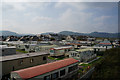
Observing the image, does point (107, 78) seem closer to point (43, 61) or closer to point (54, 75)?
point (54, 75)

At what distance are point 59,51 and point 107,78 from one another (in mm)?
21273

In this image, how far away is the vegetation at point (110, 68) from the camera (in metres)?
8.29

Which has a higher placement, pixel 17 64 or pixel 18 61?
pixel 18 61

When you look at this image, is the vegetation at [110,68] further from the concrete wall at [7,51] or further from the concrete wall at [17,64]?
the concrete wall at [7,51]

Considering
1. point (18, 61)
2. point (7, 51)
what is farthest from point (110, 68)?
point (7, 51)

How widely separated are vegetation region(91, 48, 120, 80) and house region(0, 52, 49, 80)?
11716 millimetres

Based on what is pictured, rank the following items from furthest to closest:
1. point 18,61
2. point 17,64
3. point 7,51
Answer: point 7,51 → point 18,61 → point 17,64

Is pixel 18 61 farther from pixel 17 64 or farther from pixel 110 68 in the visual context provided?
pixel 110 68

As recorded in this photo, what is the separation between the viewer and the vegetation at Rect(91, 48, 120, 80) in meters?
8.29

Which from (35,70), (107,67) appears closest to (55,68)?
(35,70)

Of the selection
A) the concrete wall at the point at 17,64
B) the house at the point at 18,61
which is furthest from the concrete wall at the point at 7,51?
the concrete wall at the point at 17,64

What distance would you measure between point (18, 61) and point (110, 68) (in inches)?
521

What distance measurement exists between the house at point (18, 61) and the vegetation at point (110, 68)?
11716mm

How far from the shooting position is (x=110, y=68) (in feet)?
29.4
